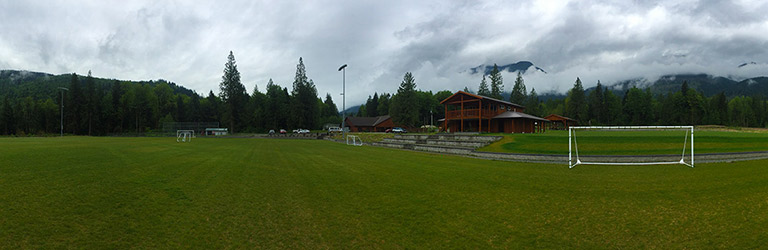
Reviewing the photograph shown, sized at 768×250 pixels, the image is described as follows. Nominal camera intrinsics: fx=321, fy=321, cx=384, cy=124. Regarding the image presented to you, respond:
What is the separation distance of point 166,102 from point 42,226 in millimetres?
118016

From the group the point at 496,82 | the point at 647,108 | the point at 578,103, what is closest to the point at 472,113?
the point at 496,82

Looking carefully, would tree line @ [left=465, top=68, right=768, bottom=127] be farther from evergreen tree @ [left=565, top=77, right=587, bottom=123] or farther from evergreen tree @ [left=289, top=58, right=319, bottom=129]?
evergreen tree @ [left=289, top=58, right=319, bottom=129]

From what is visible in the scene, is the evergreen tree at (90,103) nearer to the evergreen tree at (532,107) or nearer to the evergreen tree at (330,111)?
the evergreen tree at (330,111)

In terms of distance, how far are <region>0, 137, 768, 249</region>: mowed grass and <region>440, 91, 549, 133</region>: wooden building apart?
100 ft

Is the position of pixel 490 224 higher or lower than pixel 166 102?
lower

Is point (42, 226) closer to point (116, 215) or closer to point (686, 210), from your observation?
point (116, 215)

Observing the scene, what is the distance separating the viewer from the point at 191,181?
328 inches

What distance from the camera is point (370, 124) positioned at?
84688mm

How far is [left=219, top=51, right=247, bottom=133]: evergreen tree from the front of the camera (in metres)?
75.4

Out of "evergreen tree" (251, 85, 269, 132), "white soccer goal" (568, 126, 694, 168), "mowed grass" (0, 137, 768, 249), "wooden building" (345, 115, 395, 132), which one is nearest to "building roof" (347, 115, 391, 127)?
"wooden building" (345, 115, 395, 132)

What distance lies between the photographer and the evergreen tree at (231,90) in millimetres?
75438

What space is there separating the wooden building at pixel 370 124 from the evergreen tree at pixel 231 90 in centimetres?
Answer: 2746

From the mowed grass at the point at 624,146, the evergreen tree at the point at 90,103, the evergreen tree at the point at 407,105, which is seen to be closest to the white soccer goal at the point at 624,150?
the mowed grass at the point at 624,146

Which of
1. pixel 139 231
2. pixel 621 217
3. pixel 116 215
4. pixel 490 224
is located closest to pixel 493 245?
pixel 490 224
